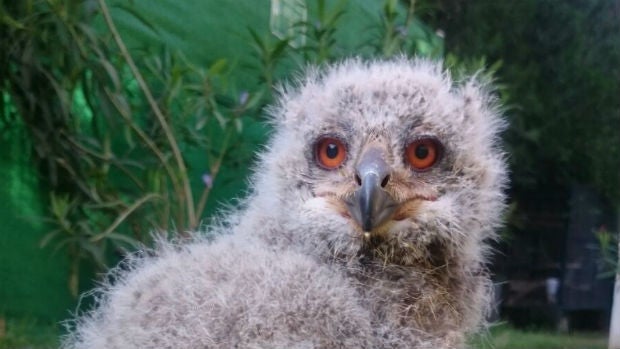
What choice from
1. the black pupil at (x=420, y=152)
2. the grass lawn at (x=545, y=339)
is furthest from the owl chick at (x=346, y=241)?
the grass lawn at (x=545, y=339)

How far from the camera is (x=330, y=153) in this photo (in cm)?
81

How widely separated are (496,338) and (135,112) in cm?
54

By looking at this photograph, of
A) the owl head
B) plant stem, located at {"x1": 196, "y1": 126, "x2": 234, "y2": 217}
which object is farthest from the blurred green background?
the owl head

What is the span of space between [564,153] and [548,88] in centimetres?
10

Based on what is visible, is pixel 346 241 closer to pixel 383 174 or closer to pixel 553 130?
pixel 383 174

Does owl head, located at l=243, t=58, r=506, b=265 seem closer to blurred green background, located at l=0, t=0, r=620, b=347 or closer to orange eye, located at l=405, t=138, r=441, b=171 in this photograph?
orange eye, located at l=405, t=138, r=441, b=171

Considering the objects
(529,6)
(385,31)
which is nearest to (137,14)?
(385,31)

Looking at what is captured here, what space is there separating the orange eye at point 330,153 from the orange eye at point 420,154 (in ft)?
0.22

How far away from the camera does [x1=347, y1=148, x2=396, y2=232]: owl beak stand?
0.76m

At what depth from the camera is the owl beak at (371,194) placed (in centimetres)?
76

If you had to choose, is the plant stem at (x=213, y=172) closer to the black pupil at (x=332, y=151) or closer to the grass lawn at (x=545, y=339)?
the black pupil at (x=332, y=151)

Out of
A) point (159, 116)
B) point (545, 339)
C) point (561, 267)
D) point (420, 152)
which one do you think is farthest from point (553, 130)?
point (159, 116)

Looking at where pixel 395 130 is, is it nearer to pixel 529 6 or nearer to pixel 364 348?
pixel 364 348

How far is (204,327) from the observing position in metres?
0.70
